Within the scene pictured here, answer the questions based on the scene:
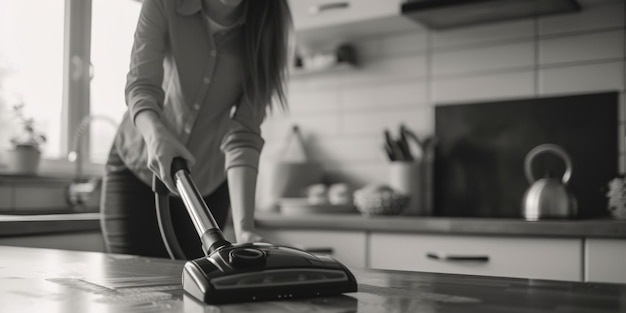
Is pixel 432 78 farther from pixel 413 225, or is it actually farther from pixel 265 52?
pixel 265 52

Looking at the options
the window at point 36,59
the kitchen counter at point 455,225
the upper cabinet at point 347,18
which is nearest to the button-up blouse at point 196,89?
the kitchen counter at point 455,225

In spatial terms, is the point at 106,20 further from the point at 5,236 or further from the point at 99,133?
the point at 5,236

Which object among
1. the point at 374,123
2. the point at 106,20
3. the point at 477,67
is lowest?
the point at 374,123

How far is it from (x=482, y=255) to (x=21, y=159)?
4.91 ft

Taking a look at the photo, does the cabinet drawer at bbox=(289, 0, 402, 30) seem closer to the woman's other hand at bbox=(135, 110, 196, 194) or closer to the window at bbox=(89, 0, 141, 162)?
the window at bbox=(89, 0, 141, 162)

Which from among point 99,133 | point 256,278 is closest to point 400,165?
point 99,133

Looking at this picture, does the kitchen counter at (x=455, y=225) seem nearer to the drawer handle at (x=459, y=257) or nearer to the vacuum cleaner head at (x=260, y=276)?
the drawer handle at (x=459, y=257)

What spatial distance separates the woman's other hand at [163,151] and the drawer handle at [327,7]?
142cm

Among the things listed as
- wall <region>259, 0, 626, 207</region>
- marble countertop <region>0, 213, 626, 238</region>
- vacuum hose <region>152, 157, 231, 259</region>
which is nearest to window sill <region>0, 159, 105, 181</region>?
marble countertop <region>0, 213, 626, 238</region>

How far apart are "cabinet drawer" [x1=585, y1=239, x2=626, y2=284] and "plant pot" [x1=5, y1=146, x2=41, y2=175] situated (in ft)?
5.68

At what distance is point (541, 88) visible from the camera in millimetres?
2250

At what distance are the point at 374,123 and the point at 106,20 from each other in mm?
1155

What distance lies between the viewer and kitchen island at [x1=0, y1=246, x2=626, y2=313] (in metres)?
0.58

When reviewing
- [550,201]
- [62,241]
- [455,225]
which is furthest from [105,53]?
[550,201]
